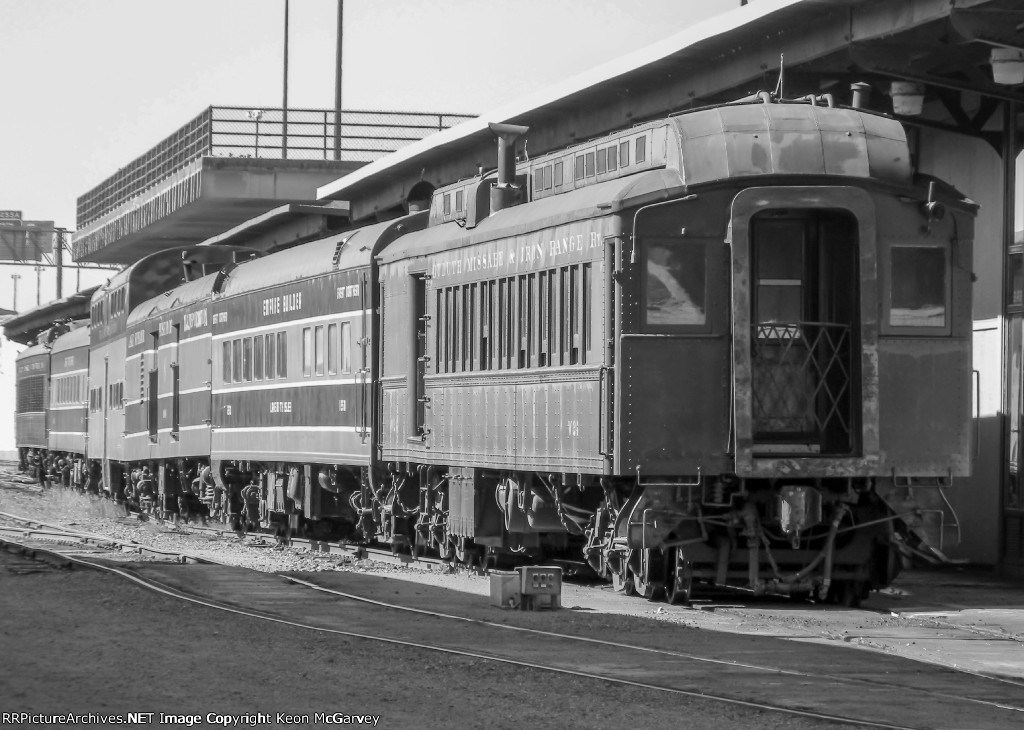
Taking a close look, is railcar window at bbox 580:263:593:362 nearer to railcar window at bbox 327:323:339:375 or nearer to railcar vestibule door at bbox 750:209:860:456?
railcar vestibule door at bbox 750:209:860:456

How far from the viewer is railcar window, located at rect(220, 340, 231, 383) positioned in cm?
2600

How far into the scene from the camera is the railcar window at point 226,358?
26.0 metres

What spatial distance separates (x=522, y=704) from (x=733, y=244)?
5.65 m

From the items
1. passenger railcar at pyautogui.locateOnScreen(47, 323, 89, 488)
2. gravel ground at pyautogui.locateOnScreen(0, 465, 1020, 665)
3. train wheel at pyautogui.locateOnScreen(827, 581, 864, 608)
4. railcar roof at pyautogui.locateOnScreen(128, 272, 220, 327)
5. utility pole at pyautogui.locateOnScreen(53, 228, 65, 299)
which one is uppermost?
utility pole at pyautogui.locateOnScreen(53, 228, 65, 299)

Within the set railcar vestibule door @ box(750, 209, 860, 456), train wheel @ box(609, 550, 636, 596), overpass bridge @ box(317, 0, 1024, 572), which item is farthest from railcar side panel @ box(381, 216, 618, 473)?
overpass bridge @ box(317, 0, 1024, 572)

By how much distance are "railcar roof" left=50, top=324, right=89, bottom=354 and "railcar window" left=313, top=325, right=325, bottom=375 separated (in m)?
18.4

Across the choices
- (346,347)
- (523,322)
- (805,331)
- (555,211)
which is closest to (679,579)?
(805,331)

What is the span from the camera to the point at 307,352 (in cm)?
2259

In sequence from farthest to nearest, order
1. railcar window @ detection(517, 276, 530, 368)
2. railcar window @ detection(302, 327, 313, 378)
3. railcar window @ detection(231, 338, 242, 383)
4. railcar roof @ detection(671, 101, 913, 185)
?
1. railcar window @ detection(231, 338, 242, 383)
2. railcar window @ detection(302, 327, 313, 378)
3. railcar window @ detection(517, 276, 530, 368)
4. railcar roof @ detection(671, 101, 913, 185)

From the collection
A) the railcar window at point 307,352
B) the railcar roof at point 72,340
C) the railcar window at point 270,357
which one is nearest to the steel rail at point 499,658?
the railcar window at point 307,352

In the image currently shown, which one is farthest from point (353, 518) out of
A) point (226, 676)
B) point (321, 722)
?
point (321, 722)

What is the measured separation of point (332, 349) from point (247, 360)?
3.82m

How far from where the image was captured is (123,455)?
3316cm

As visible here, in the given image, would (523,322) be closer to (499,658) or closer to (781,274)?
(781,274)
